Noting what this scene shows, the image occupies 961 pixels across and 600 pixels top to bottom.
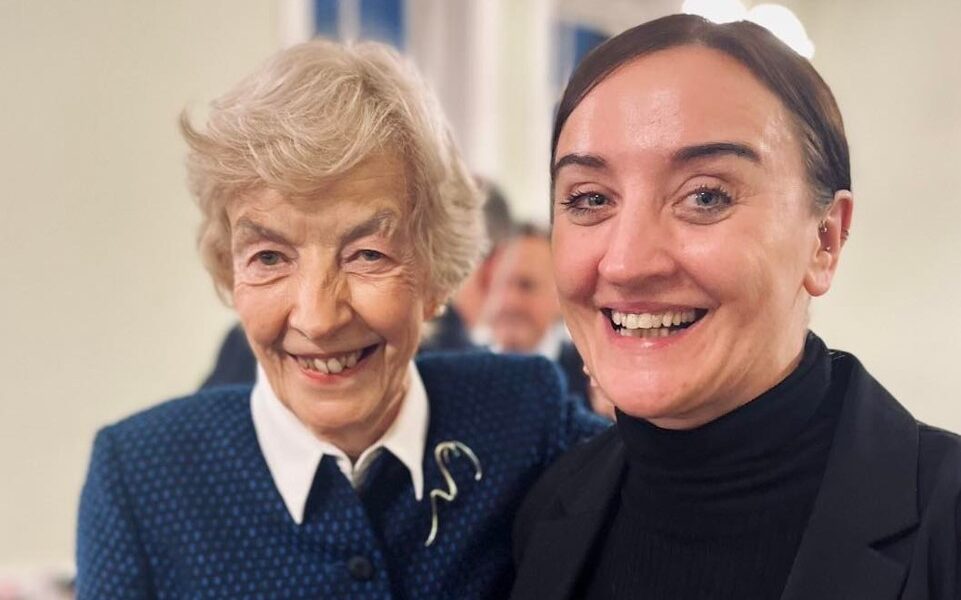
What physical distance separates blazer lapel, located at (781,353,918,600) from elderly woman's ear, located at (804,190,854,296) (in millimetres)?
127

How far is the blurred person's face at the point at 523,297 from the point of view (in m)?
2.93

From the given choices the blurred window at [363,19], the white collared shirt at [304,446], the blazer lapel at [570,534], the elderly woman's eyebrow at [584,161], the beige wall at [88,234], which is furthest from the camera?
the blurred window at [363,19]

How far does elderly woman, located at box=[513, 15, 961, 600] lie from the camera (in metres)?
0.95

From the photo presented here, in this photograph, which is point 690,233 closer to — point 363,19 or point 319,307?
point 319,307

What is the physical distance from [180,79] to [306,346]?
82.9 inches

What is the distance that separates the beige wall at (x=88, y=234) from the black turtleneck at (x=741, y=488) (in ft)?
7.16

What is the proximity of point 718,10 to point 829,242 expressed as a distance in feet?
0.88

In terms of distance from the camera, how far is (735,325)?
97 cm

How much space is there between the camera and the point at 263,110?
4.00 feet

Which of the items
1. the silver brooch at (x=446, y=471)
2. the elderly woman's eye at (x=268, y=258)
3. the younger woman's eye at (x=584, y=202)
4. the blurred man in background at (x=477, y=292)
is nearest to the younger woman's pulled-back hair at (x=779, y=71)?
the younger woman's eye at (x=584, y=202)

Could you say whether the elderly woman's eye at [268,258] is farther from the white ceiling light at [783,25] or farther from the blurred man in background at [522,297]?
the blurred man in background at [522,297]

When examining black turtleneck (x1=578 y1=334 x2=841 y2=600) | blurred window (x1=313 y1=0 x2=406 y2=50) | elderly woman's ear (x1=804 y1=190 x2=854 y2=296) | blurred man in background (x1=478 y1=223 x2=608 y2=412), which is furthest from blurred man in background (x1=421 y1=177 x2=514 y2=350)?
blurred window (x1=313 y1=0 x2=406 y2=50)

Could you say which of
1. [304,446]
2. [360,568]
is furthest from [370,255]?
[360,568]

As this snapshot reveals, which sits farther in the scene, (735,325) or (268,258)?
(268,258)
